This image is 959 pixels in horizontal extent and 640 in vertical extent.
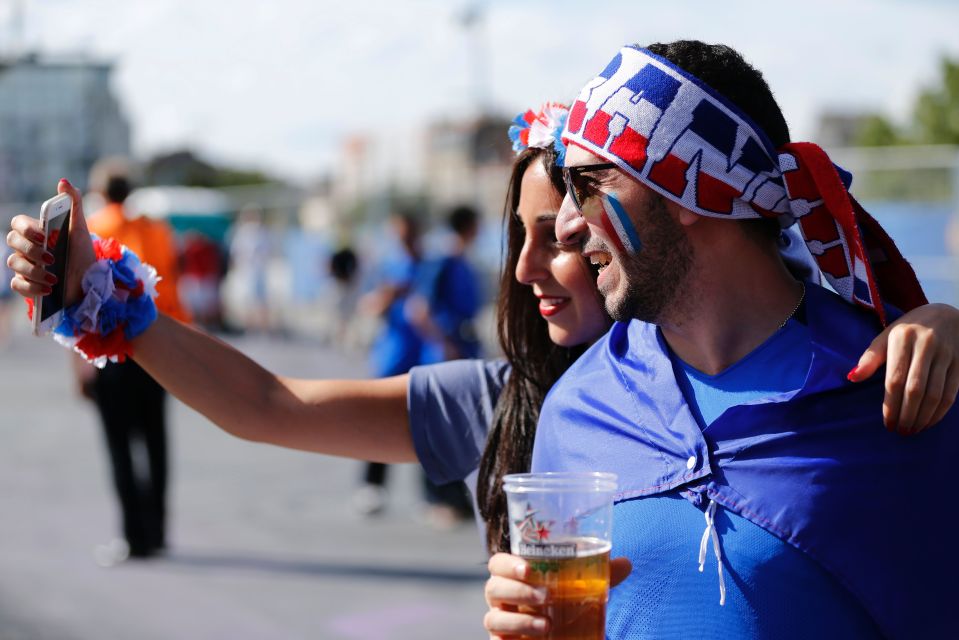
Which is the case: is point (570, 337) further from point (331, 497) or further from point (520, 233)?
point (331, 497)

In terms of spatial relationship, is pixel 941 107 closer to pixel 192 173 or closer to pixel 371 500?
pixel 371 500

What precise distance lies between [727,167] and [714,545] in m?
0.61

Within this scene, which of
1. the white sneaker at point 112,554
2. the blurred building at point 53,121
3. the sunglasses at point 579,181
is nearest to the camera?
the sunglasses at point 579,181

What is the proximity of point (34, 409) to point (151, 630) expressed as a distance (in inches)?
312

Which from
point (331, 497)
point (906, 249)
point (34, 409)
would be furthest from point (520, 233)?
point (34, 409)

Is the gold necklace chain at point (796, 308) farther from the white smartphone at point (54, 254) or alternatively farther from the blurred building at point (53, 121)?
the blurred building at point (53, 121)

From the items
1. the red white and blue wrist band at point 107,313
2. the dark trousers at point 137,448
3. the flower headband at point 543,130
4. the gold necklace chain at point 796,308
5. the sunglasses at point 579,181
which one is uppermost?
the flower headband at point 543,130

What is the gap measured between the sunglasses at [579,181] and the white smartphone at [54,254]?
39.5 inches

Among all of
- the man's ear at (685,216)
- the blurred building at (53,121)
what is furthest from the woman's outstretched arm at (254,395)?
the blurred building at (53,121)

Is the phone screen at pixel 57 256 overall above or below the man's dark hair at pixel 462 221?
above

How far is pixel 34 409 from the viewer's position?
12.5 m

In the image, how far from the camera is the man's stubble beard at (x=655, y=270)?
1894 mm

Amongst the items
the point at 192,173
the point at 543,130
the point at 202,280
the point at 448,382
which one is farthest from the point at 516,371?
the point at 192,173

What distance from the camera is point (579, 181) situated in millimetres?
1994
